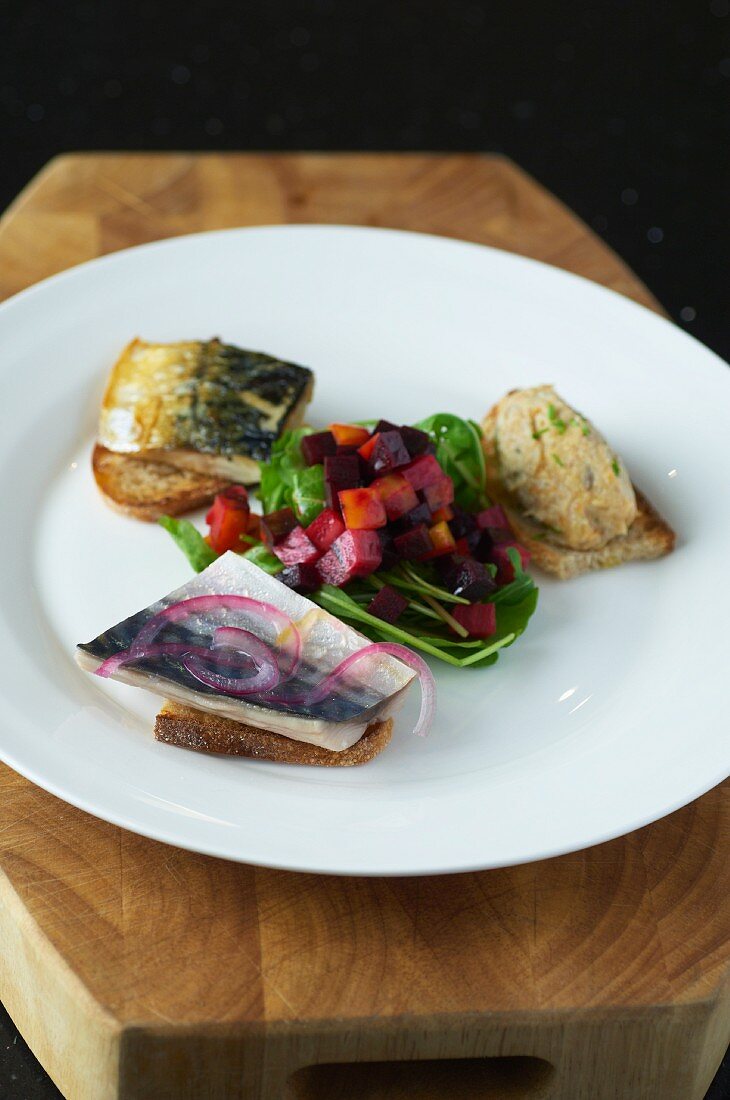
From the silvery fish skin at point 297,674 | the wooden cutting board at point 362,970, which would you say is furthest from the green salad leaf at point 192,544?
the wooden cutting board at point 362,970

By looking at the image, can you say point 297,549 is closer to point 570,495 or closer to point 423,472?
point 423,472

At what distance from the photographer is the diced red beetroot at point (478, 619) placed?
3465mm

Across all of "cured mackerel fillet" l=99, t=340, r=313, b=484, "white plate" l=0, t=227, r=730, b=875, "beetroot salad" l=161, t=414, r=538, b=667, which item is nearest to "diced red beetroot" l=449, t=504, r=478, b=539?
"beetroot salad" l=161, t=414, r=538, b=667

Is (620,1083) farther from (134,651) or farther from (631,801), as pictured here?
(134,651)

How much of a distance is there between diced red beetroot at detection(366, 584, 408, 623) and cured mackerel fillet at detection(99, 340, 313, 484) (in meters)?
0.83

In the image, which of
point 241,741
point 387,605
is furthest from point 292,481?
point 241,741

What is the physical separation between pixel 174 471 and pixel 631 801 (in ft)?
6.51

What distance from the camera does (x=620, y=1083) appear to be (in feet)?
9.55

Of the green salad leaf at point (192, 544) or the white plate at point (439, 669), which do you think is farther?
the green salad leaf at point (192, 544)

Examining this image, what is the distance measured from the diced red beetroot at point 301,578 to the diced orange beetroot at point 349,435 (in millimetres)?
469

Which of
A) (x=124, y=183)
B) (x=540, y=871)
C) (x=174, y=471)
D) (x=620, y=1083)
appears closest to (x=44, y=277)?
(x=124, y=183)

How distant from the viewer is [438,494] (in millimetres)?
3596

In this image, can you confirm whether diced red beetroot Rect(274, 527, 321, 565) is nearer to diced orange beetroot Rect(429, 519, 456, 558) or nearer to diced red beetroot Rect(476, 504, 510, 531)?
diced orange beetroot Rect(429, 519, 456, 558)

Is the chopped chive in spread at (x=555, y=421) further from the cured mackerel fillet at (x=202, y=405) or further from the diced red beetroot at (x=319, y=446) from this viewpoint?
the cured mackerel fillet at (x=202, y=405)
